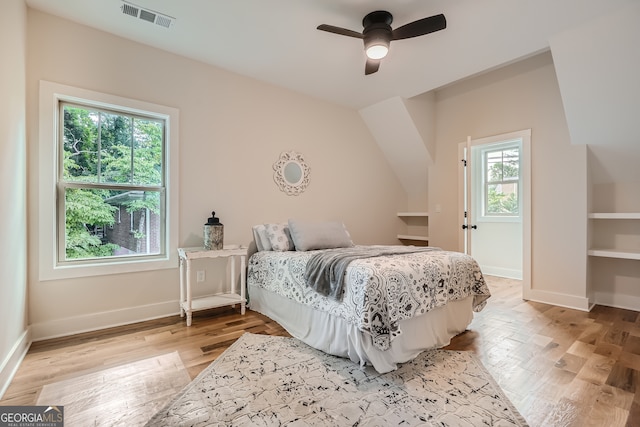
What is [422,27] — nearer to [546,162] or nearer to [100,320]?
[546,162]

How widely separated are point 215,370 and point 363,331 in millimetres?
1044

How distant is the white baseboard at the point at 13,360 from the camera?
1.78 metres

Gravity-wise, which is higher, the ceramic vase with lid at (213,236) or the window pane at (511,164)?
the window pane at (511,164)

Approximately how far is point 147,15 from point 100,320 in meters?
2.76

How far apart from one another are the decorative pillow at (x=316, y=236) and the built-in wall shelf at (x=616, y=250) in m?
2.81

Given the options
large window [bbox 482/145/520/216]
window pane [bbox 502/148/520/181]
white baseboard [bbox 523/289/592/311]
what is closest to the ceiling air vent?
white baseboard [bbox 523/289/592/311]

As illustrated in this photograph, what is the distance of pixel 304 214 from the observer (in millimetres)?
4164

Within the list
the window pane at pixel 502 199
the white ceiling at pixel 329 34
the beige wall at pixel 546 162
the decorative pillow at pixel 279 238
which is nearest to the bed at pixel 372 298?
the decorative pillow at pixel 279 238

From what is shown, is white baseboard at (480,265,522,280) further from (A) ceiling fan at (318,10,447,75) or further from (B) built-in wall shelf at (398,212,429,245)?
(A) ceiling fan at (318,10,447,75)

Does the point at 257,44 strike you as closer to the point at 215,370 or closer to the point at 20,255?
the point at 20,255

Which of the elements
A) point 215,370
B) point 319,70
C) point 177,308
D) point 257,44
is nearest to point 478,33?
point 319,70

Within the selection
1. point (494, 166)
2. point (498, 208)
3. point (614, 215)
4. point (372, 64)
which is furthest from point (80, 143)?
point (498, 208)

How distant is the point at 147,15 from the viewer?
2.52m

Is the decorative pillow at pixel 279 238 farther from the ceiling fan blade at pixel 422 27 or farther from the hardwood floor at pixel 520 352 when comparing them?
the ceiling fan blade at pixel 422 27
